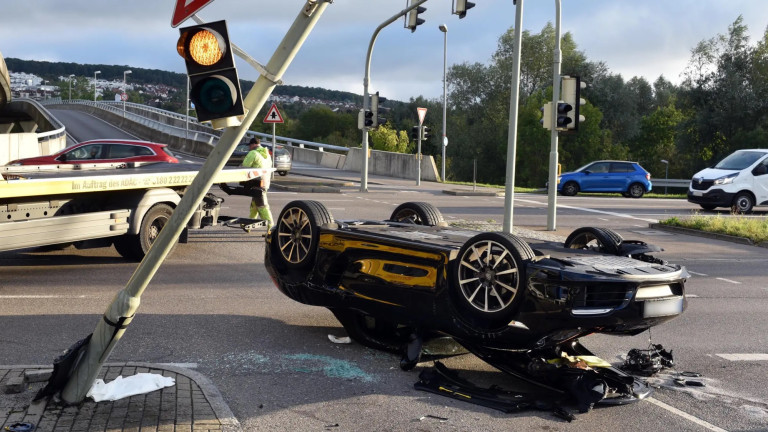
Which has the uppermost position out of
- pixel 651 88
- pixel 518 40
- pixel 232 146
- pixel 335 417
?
pixel 651 88

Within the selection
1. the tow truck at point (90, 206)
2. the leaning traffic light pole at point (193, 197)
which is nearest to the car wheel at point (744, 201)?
the tow truck at point (90, 206)

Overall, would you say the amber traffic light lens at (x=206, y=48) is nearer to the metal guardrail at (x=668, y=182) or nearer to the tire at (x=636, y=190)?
the tire at (x=636, y=190)

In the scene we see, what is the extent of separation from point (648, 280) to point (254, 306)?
4.60m

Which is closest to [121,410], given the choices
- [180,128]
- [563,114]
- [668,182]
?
[563,114]

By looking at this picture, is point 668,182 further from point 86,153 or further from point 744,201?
point 86,153

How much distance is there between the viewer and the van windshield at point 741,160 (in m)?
26.9

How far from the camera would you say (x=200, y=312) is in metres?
8.80

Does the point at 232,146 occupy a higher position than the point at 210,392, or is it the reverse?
the point at 232,146

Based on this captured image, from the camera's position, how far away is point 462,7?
70.0ft

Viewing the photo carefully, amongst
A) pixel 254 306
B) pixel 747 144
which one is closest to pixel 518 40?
pixel 254 306

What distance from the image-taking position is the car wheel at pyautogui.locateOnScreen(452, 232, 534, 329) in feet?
20.0

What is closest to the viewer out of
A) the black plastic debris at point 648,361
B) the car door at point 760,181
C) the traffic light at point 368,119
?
the black plastic debris at point 648,361

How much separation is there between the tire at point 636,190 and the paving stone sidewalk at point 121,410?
30896 mm

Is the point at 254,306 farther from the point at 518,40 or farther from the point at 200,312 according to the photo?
the point at 518,40
